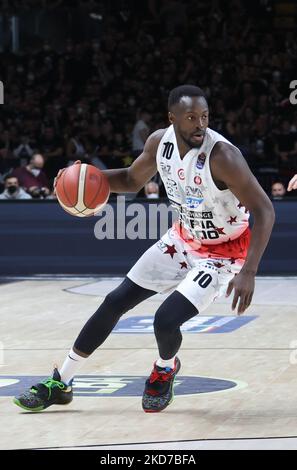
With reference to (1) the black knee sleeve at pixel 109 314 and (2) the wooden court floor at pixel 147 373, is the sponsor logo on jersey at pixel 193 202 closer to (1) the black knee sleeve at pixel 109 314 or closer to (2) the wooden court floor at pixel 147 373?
(1) the black knee sleeve at pixel 109 314

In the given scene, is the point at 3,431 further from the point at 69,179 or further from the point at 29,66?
the point at 29,66

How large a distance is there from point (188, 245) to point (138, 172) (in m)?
0.58

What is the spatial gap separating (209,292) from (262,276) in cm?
762

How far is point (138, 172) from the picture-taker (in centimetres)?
662

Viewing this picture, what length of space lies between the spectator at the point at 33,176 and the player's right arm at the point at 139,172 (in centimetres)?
849

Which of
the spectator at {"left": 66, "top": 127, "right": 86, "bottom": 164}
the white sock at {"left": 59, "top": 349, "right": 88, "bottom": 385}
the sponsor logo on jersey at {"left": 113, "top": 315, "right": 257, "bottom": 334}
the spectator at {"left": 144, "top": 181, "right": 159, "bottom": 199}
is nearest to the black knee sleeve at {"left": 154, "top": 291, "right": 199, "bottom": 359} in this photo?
the white sock at {"left": 59, "top": 349, "right": 88, "bottom": 385}

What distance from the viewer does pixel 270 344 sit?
28.6 ft

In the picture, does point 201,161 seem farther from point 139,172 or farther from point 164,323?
point 164,323

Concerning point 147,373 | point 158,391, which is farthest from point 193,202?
point 147,373

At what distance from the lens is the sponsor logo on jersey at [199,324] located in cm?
959

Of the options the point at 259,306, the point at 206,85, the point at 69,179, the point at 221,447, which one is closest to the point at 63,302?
the point at 259,306

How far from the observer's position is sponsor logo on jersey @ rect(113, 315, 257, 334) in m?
9.59

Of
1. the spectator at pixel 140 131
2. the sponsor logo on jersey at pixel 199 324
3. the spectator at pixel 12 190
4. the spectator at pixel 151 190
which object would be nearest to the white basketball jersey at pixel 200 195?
the sponsor logo on jersey at pixel 199 324

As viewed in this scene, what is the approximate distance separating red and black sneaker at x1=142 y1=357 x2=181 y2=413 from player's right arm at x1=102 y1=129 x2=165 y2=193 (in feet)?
3.74
